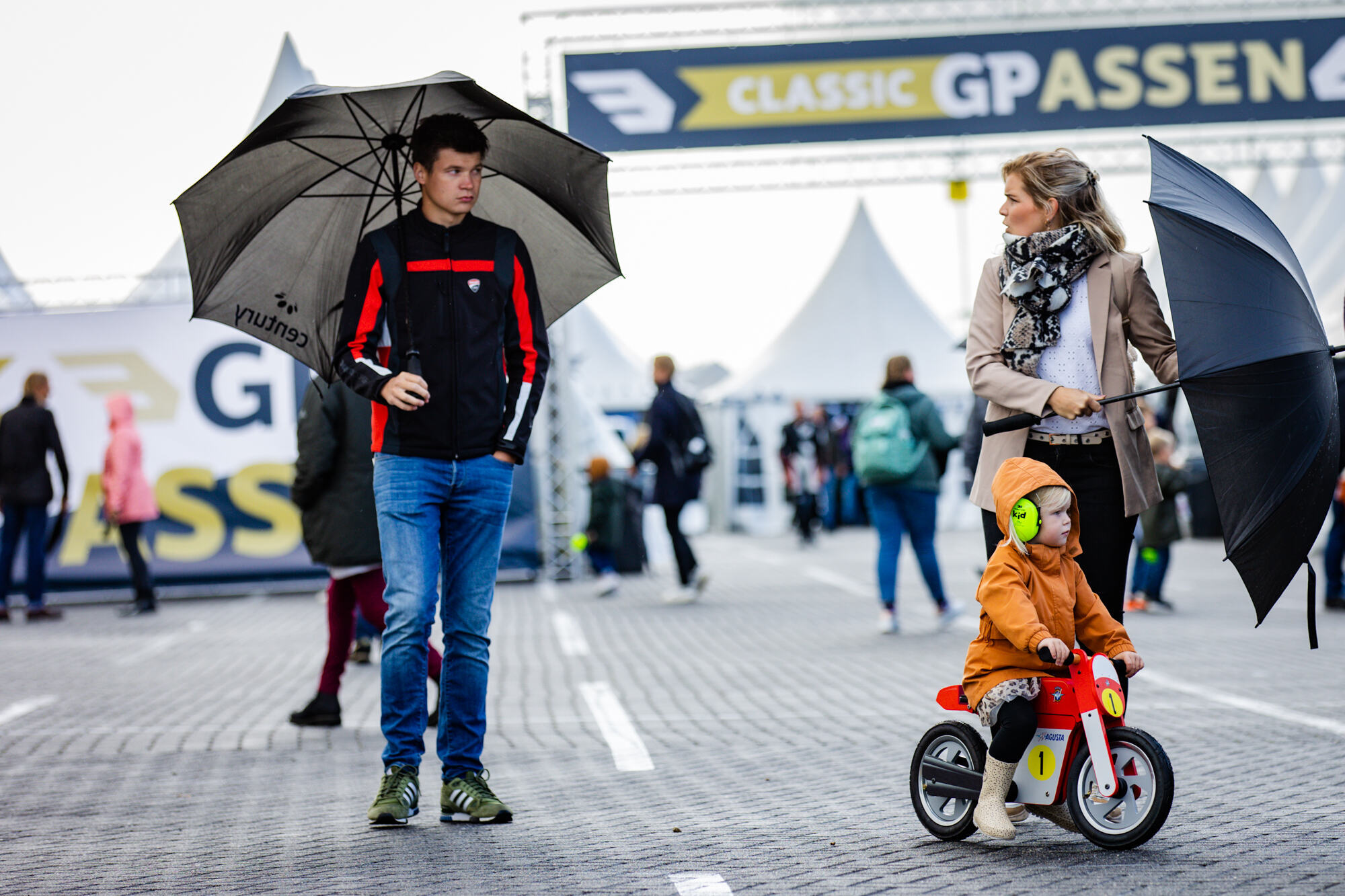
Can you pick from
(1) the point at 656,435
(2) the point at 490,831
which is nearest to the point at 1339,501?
(1) the point at 656,435

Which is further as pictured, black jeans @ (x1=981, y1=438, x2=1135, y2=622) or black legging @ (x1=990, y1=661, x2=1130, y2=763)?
Result: black jeans @ (x1=981, y1=438, x2=1135, y2=622)

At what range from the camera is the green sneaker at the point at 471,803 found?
4.38 m

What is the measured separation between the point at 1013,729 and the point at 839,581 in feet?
36.0

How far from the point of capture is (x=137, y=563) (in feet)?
44.2

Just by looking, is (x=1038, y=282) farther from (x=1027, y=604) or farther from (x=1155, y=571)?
(x=1155, y=571)

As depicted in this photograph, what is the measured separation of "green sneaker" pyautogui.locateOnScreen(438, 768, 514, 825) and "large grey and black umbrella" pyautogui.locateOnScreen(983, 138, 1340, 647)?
6.91ft

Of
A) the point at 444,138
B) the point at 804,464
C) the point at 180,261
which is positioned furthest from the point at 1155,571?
the point at 804,464

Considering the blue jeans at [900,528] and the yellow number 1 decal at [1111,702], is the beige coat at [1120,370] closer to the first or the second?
the yellow number 1 decal at [1111,702]

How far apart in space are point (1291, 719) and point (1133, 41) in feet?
32.6

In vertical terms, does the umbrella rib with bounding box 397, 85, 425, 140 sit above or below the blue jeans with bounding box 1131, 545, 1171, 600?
above

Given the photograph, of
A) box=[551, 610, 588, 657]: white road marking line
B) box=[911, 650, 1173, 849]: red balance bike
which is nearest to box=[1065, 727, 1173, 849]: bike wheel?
box=[911, 650, 1173, 849]: red balance bike

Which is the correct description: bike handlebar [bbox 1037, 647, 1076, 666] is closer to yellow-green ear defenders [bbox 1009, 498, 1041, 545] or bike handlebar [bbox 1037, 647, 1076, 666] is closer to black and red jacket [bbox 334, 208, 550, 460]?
yellow-green ear defenders [bbox 1009, 498, 1041, 545]

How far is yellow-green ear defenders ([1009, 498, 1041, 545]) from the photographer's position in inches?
151

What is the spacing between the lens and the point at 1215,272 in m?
3.67
